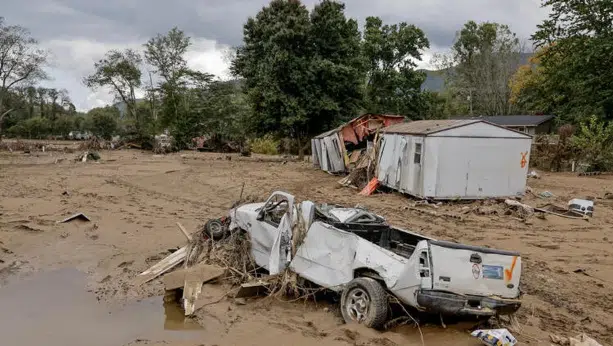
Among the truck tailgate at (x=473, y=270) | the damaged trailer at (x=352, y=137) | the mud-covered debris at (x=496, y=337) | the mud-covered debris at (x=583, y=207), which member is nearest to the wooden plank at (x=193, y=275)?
the truck tailgate at (x=473, y=270)

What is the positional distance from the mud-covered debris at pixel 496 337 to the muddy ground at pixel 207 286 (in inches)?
13.4

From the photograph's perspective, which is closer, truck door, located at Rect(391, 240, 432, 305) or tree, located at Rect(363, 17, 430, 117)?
truck door, located at Rect(391, 240, 432, 305)

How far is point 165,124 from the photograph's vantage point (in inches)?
1964

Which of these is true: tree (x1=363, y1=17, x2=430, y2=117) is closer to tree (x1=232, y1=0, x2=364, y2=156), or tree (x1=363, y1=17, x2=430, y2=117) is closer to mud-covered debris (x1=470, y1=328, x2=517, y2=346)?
tree (x1=232, y1=0, x2=364, y2=156)

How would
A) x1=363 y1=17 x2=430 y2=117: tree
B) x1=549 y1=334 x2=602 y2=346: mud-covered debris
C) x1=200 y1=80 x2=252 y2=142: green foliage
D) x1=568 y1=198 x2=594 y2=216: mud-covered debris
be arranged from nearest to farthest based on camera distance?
x1=549 y1=334 x2=602 y2=346: mud-covered debris < x1=568 y1=198 x2=594 y2=216: mud-covered debris < x1=363 y1=17 x2=430 y2=117: tree < x1=200 y1=80 x2=252 y2=142: green foliage

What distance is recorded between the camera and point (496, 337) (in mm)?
5055

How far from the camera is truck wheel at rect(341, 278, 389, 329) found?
5496 millimetres

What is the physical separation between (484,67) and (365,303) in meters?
56.8

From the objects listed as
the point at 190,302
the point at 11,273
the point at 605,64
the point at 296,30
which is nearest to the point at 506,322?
the point at 190,302

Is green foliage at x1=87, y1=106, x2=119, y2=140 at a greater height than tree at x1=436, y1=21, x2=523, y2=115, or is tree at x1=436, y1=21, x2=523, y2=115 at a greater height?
tree at x1=436, y1=21, x2=523, y2=115

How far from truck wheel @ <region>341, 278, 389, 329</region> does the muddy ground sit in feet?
0.50

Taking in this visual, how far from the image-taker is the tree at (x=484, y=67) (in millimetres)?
56188

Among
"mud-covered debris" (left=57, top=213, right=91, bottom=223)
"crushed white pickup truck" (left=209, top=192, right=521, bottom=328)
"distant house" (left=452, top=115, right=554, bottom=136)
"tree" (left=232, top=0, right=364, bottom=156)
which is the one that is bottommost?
"mud-covered debris" (left=57, top=213, right=91, bottom=223)

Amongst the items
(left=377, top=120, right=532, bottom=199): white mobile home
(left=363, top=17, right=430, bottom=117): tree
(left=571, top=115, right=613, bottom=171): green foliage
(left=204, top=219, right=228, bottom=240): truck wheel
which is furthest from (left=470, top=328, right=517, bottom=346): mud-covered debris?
(left=363, top=17, right=430, bottom=117): tree
